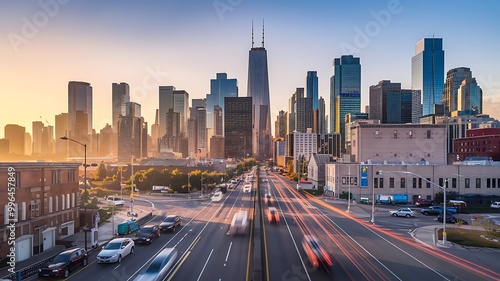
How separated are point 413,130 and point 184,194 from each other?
6544 centimetres

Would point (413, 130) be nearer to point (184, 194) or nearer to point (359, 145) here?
point (359, 145)

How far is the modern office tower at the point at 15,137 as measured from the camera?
73194 millimetres

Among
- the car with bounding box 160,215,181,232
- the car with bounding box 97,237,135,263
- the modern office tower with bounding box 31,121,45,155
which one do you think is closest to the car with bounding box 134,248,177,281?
the car with bounding box 97,237,135,263

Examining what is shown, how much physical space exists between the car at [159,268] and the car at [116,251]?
5.31 m

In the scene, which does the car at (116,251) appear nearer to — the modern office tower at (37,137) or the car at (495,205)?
the car at (495,205)

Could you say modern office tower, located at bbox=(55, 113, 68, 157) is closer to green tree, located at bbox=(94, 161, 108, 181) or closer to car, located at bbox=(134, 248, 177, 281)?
green tree, located at bbox=(94, 161, 108, 181)

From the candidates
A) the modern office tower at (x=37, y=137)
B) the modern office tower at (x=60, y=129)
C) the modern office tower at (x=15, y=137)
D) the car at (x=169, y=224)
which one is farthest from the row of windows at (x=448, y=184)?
the modern office tower at (x=60, y=129)

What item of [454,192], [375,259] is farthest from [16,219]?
[454,192]

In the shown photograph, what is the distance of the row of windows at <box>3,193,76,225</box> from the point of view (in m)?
31.2

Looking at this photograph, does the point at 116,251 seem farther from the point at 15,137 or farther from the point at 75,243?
the point at 15,137

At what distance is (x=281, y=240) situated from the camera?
37156mm

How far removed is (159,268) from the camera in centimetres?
2423

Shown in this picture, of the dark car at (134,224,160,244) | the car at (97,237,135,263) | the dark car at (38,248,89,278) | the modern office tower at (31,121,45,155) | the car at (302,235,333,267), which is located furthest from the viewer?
the modern office tower at (31,121,45,155)

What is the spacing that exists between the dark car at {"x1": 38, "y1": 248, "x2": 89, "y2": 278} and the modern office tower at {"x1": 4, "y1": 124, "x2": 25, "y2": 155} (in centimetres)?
5655
